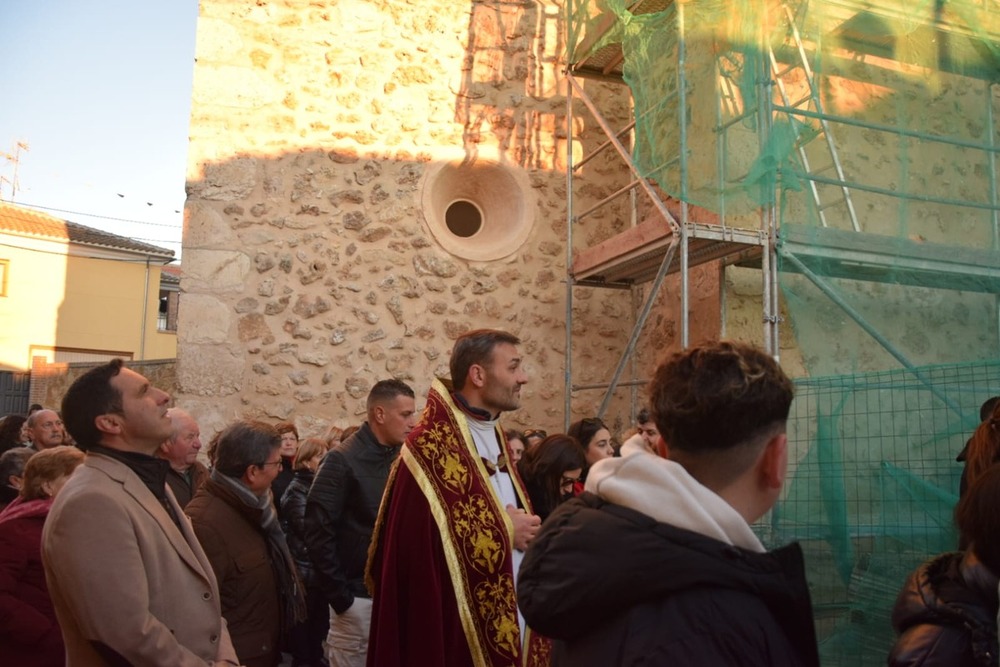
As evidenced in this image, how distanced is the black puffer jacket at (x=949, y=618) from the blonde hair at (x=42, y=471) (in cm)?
270

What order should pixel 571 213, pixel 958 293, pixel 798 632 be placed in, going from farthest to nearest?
pixel 571 213 < pixel 958 293 < pixel 798 632

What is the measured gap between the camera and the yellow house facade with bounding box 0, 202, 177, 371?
26.3 meters

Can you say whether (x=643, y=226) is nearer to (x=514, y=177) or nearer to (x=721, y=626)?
(x=514, y=177)

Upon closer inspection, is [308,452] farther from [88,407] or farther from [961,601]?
[961,601]

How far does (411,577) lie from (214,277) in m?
5.27

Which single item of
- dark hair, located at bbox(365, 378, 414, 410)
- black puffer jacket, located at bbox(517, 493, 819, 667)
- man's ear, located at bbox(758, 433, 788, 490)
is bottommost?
black puffer jacket, located at bbox(517, 493, 819, 667)

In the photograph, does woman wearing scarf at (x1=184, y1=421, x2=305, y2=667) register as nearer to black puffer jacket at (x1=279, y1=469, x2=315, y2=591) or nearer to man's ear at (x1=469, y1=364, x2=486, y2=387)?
man's ear at (x1=469, y1=364, x2=486, y2=387)

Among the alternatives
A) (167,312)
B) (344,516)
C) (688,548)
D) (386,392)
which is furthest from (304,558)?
(167,312)

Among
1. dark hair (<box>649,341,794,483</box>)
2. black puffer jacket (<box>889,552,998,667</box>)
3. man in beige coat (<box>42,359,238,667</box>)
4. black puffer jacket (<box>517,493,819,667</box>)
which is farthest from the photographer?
man in beige coat (<box>42,359,238,667</box>)

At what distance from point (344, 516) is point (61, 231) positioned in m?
26.3

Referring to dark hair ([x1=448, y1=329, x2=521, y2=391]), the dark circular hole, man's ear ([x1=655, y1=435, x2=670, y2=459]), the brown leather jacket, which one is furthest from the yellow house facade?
man's ear ([x1=655, y1=435, x2=670, y2=459])

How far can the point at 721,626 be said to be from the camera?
126cm

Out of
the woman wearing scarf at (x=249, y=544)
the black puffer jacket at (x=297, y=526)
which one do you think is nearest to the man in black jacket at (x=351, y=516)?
the woman wearing scarf at (x=249, y=544)

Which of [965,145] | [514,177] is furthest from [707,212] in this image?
[514,177]
